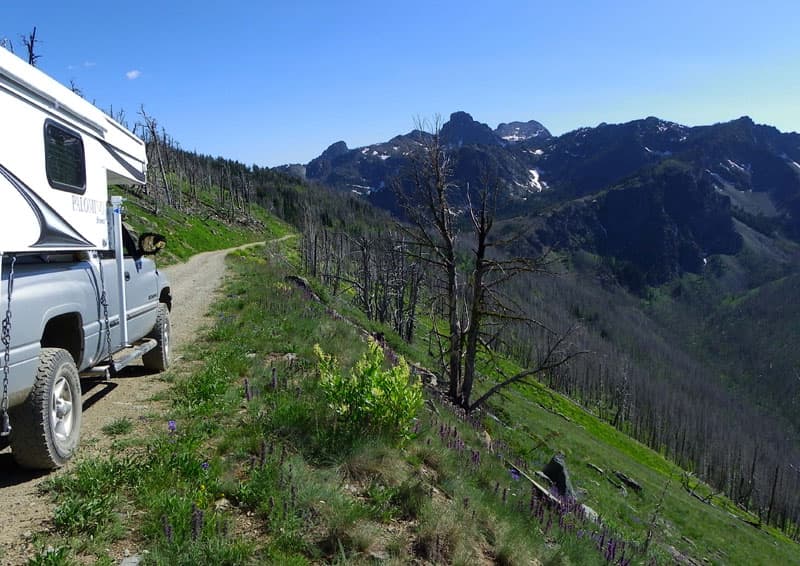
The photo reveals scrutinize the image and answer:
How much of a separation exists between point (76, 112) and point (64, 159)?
677 mm

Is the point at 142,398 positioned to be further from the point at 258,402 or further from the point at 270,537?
the point at 270,537

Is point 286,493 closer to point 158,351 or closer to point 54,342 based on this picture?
point 54,342

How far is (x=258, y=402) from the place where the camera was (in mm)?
6367

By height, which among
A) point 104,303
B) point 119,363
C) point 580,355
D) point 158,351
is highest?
point 104,303

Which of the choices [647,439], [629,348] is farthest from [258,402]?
[629,348]

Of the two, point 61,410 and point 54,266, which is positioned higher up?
point 54,266

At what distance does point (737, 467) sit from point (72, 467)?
13416cm

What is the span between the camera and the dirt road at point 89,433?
3592 mm

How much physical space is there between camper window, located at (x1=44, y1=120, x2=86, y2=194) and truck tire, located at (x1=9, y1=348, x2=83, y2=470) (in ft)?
6.43

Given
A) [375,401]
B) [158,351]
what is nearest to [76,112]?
[158,351]

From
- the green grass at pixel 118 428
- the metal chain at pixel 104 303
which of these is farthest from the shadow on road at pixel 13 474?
the metal chain at pixel 104 303

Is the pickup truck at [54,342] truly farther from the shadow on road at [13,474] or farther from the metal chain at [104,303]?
the shadow on road at [13,474]

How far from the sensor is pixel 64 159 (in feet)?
18.8

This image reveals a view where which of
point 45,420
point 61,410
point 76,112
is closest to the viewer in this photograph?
point 45,420
